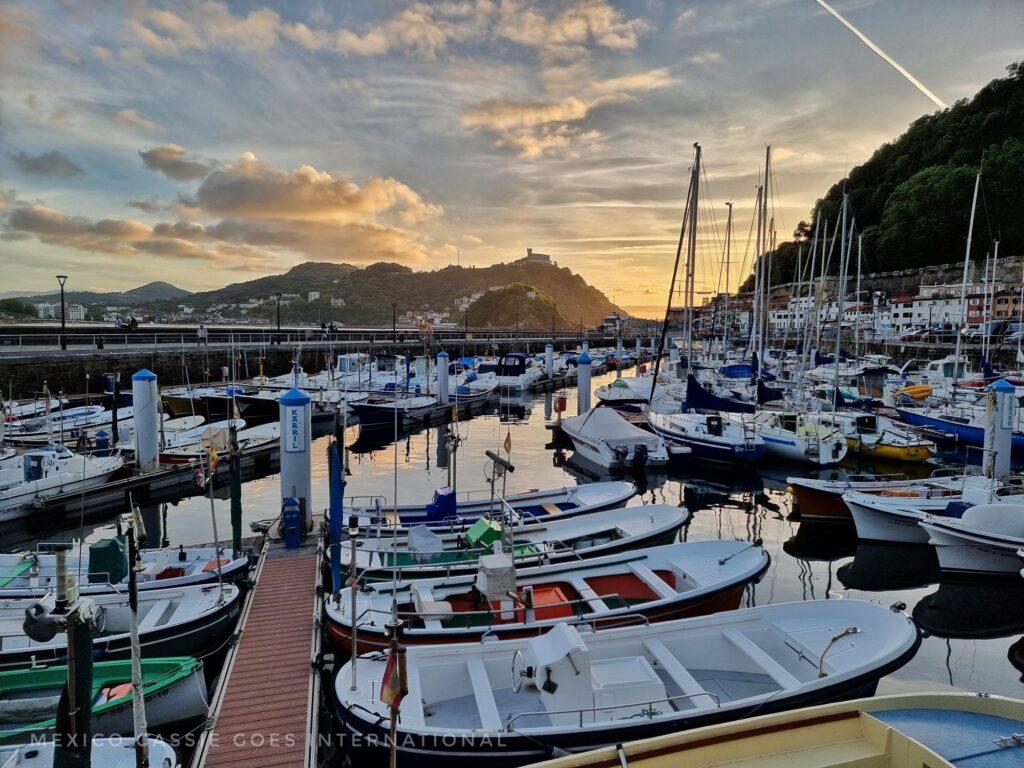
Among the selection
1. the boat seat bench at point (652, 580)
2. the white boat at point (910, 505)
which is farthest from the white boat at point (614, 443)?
the boat seat bench at point (652, 580)

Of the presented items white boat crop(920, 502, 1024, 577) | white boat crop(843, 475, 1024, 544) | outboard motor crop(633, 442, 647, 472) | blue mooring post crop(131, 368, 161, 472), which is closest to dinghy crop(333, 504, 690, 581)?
white boat crop(843, 475, 1024, 544)

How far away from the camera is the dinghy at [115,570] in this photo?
471 inches

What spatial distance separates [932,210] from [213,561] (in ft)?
311

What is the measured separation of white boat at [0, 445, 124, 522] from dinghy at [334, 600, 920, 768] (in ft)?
57.6

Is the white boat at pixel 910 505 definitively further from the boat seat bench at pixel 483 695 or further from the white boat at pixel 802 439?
the boat seat bench at pixel 483 695

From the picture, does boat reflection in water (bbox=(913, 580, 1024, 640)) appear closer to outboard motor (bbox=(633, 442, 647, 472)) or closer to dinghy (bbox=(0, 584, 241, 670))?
outboard motor (bbox=(633, 442, 647, 472))

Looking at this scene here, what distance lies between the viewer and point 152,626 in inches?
434

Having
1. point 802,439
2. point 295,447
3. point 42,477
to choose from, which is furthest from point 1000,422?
point 42,477

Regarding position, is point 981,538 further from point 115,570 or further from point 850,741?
point 115,570

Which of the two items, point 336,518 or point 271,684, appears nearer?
point 271,684

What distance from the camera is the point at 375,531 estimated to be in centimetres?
1550

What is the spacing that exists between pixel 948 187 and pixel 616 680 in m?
90.4

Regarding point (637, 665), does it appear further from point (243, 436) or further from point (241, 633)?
point (243, 436)

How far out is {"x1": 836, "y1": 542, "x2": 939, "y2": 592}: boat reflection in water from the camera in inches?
659
